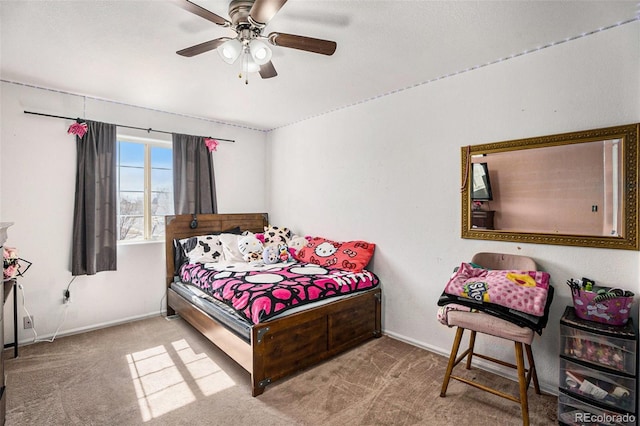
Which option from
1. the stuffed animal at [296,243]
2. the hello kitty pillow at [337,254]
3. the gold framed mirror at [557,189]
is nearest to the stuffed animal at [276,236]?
the stuffed animal at [296,243]

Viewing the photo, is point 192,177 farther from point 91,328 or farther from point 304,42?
point 304,42

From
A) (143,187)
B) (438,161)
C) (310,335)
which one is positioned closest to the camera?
(310,335)

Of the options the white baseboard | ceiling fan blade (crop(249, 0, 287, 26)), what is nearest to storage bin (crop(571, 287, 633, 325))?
ceiling fan blade (crop(249, 0, 287, 26))

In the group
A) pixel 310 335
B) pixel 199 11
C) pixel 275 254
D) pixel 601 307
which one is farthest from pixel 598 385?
pixel 199 11

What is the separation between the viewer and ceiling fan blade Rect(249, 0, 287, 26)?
1.44 metres

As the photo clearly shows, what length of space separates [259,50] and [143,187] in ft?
9.08

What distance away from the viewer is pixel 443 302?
217 cm

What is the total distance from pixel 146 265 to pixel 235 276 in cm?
152

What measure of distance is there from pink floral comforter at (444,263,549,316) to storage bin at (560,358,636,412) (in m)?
0.38

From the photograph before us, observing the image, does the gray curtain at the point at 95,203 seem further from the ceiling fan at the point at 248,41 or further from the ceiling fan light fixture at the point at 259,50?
the ceiling fan light fixture at the point at 259,50

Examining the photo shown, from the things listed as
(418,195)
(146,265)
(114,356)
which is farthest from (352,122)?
(114,356)

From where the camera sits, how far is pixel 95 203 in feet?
10.9

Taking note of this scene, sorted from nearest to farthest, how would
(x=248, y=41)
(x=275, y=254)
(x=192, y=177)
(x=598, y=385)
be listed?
(x=598, y=385)
(x=248, y=41)
(x=275, y=254)
(x=192, y=177)

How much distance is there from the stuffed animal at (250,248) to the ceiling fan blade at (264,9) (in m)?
2.52
